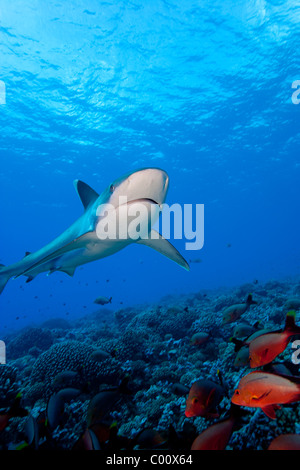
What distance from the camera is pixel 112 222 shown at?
12.4ft

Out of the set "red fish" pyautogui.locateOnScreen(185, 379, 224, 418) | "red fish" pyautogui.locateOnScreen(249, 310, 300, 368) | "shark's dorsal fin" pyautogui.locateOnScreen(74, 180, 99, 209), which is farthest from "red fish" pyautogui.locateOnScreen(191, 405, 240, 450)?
"shark's dorsal fin" pyautogui.locateOnScreen(74, 180, 99, 209)

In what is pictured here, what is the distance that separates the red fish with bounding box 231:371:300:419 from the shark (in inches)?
94.1

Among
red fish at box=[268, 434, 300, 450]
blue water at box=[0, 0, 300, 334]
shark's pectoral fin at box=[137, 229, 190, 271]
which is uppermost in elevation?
blue water at box=[0, 0, 300, 334]

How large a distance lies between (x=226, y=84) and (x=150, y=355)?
2659cm

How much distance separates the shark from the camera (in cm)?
312

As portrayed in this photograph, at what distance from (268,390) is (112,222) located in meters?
2.94

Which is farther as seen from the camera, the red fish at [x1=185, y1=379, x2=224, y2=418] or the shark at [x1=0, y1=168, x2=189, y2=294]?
the shark at [x1=0, y1=168, x2=189, y2=294]

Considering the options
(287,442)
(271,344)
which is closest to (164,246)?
(271,344)

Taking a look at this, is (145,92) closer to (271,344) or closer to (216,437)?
(271,344)

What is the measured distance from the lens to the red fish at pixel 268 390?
2.09 m

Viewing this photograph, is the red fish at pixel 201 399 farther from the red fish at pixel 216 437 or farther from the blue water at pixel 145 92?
the blue water at pixel 145 92

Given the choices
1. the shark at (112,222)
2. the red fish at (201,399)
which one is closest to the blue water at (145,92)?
the shark at (112,222)

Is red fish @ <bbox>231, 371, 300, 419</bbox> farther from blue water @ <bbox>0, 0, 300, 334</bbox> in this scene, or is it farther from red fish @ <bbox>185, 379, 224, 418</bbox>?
blue water @ <bbox>0, 0, 300, 334</bbox>
